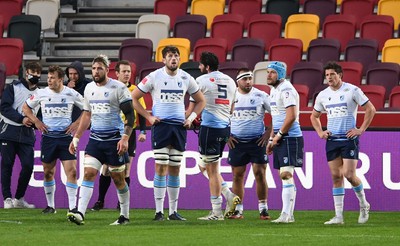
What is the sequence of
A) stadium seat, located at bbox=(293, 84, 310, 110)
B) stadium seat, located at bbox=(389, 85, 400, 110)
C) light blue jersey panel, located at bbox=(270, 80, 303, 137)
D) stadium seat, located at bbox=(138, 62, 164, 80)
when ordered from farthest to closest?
stadium seat, located at bbox=(138, 62, 164, 80), stadium seat, located at bbox=(293, 84, 310, 110), stadium seat, located at bbox=(389, 85, 400, 110), light blue jersey panel, located at bbox=(270, 80, 303, 137)

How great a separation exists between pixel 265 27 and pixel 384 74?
3.19 metres

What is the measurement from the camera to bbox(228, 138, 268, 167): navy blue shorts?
1712 centimetres

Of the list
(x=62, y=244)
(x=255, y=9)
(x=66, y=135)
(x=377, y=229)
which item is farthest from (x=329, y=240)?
(x=255, y=9)

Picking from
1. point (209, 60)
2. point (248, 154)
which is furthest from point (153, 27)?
→ point (209, 60)

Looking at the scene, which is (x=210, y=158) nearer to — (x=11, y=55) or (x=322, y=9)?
(x=11, y=55)

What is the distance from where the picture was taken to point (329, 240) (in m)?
13.5

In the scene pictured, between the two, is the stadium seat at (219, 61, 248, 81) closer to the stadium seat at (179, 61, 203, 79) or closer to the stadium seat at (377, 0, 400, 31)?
the stadium seat at (179, 61, 203, 79)

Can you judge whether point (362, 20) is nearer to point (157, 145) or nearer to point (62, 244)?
point (157, 145)

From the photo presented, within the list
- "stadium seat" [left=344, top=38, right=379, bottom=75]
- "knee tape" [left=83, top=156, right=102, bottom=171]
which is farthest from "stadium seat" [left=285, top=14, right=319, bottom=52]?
"knee tape" [left=83, top=156, right=102, bottom=171]

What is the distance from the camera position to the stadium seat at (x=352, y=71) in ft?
73.5

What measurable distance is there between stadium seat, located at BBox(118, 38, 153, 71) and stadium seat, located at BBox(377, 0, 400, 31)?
183 inches

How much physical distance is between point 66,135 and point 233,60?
682 cm

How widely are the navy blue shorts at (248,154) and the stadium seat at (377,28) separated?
761 cm

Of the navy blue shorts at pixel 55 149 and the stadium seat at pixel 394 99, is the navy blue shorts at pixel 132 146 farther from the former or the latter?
the stadium seat at pixel 394 99
